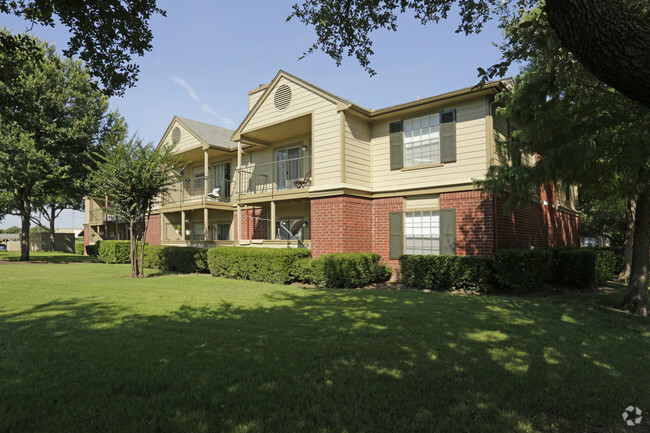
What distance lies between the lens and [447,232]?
12359mm

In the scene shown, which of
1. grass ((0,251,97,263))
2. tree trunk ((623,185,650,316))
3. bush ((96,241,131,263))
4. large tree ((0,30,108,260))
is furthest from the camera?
grass ((0,251,97,263))

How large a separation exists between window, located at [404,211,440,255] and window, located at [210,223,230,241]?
1074 cm

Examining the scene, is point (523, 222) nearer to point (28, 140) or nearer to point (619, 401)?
point (619, 401)

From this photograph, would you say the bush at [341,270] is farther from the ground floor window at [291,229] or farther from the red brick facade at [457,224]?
the ground floor window at [291,229]

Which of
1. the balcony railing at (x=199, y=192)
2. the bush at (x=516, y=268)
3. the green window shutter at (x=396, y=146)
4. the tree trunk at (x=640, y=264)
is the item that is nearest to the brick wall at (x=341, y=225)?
the green window shutter at (x=396, y=146)

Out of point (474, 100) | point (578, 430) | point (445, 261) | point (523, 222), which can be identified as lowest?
point (578, 430)

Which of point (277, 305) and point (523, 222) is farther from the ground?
point (523, 222)

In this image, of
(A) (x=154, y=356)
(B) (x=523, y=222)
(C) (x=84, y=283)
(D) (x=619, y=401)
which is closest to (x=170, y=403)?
(A) (x=154, y=356)

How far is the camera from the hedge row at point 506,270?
411 inches

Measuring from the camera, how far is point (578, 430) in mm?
3088

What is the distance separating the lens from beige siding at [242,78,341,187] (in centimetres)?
1354

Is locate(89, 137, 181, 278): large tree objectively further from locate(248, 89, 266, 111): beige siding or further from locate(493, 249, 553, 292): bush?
locate(493, 249, 553, 292): bush

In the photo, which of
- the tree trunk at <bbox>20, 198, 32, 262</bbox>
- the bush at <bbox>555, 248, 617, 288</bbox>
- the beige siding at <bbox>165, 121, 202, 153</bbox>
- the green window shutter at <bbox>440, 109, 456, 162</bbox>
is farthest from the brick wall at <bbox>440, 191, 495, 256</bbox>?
the tree trunk at <bbox>20, 198, 32, 262</bbox>

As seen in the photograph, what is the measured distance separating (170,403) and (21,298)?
24.5 feet
